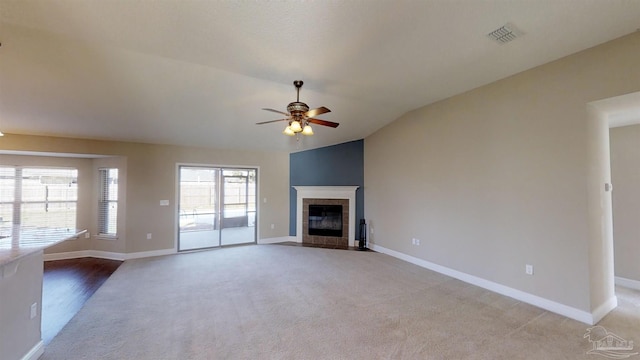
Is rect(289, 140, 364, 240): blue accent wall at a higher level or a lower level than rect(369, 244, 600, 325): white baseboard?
higher

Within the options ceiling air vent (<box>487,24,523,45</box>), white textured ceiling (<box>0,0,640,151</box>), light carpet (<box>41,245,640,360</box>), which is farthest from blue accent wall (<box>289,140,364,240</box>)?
ceiling air vent (<box>487,24,523,45</box>)

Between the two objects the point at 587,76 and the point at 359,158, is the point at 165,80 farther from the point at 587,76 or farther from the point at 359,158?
the point at 587,76

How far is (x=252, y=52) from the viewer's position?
9.39ft

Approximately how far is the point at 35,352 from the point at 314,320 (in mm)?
2541

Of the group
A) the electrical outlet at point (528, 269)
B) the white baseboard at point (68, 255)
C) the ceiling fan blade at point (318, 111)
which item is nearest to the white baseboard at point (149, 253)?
the white baseboard at point (68, 255)

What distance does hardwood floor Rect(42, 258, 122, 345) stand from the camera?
9.91ft

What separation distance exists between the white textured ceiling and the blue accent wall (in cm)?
221

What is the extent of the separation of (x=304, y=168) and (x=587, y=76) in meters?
5.66

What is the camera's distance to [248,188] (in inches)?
278

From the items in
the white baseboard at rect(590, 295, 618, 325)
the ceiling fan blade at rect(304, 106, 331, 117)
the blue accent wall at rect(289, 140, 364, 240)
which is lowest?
the white baseboard at rect(590, 295, 618, 325)

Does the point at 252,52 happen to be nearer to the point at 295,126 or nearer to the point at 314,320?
the point at 295,126

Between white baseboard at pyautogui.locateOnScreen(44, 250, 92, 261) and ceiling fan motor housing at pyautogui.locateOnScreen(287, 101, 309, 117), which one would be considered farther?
white baseboard at pyautogui.locateOnScreen(44, 250, 92, 261)

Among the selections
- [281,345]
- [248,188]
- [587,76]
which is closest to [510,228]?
[587,76]

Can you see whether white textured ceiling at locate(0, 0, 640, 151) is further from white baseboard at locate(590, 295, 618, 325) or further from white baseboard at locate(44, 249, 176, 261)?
Answer: white baseboard at locate(590, 295, 618, 325)
